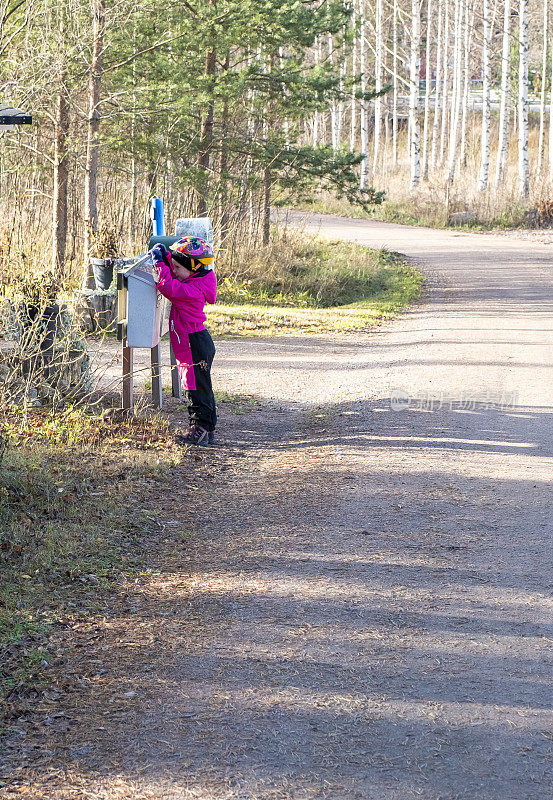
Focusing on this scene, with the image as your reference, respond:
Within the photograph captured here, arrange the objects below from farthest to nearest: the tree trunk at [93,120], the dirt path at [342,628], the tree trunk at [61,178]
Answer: the tree trunk at [61,178]
the tree trunk at [93,120]
the dirt path at [342,628]

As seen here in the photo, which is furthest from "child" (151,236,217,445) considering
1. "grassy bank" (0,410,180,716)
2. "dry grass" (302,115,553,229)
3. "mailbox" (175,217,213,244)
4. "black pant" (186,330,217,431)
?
"dry grass" (302,115,553,229)

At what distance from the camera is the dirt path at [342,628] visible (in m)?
3.35

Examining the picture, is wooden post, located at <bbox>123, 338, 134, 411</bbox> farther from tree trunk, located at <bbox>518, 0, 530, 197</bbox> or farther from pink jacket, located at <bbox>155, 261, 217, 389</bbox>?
tree trunk, located at <bbox>518, 0, 530, 197</bbox>

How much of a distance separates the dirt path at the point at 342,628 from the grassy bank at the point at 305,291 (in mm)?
5163

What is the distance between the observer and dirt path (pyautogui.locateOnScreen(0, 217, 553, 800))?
335 centimetres

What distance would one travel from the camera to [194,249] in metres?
7.50

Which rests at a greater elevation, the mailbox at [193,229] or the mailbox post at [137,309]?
the mailbox at [193,229]

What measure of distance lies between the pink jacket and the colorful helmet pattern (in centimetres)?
12

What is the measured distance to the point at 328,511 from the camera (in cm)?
620

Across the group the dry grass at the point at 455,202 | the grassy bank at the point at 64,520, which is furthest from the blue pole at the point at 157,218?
the dry grass at the point at 455,202

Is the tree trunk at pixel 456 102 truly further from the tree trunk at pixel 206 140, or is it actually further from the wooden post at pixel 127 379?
the wooden post at pixel 127 379

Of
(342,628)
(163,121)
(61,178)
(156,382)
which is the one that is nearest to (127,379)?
(156,382)

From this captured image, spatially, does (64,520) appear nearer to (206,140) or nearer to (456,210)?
(206,140)

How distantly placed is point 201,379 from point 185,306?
0.58 meters
